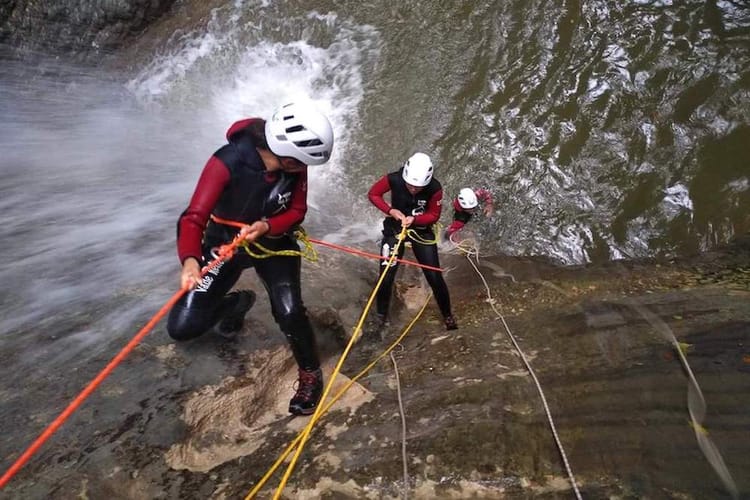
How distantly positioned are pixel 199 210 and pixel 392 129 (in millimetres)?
6384

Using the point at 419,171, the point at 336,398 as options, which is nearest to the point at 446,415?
the point at 336,398

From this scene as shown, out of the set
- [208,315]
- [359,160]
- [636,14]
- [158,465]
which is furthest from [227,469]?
[636,14]

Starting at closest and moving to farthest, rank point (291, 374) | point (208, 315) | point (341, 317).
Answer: point (208, 315) → point (291, 374) → point (341, 317)

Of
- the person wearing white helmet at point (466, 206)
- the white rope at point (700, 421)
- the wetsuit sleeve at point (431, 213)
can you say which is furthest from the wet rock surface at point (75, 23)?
the white rope at point (700, 421)

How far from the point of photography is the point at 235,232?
3422mm

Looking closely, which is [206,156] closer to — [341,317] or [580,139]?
[341,317]

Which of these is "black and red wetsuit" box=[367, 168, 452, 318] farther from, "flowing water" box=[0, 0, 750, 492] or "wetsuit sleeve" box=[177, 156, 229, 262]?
"wetsuit sleeve" box=[177, 156, 229, 262]

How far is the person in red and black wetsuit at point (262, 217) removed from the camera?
3.00m

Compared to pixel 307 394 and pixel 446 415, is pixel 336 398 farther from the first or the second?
pixel 446 415

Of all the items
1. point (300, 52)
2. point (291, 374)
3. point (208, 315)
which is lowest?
point (291, 374)

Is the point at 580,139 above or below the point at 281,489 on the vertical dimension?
above

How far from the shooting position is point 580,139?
24.7 feet

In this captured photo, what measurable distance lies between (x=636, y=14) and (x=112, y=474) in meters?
9.78

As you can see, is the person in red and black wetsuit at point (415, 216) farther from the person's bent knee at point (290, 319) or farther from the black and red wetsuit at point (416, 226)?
the person's bent knee at point (290, 319)
